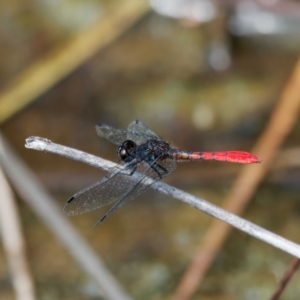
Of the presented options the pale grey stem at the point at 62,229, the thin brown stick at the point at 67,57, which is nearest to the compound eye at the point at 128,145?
the pale grey stem at the point at 62,229

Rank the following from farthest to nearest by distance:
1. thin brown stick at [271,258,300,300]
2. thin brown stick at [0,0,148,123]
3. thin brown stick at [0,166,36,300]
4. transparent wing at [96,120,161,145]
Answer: thin brown stick at [0,0,148,123], transparent wing at [96,120,161,145], thin brown stick at [0,166,36,300], thin brown stick at [271,258,300,300]

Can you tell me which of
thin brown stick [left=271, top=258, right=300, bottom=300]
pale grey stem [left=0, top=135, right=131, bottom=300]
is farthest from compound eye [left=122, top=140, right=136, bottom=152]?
thin brown stick [left=271, top=258, right=300, bottom=300]

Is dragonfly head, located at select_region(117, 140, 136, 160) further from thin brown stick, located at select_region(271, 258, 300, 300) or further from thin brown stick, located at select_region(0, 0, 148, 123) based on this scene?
thin brown stick, located at select_region(0, 0, 148, 123)

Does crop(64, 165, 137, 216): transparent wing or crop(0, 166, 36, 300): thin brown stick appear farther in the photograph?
crop(0, 166, 36, 300): thin brown stick

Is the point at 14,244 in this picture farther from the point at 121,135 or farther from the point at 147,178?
the point at 147,178

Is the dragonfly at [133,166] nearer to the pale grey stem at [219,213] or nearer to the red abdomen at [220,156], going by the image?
the red abdomen at [220,156]

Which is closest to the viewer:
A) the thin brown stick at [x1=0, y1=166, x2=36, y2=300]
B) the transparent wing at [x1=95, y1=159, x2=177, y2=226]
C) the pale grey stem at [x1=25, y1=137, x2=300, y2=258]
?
the pale grey stem at [x1=25, y1=137, x2=300, y2=258]

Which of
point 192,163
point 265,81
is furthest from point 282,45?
point 192,163
